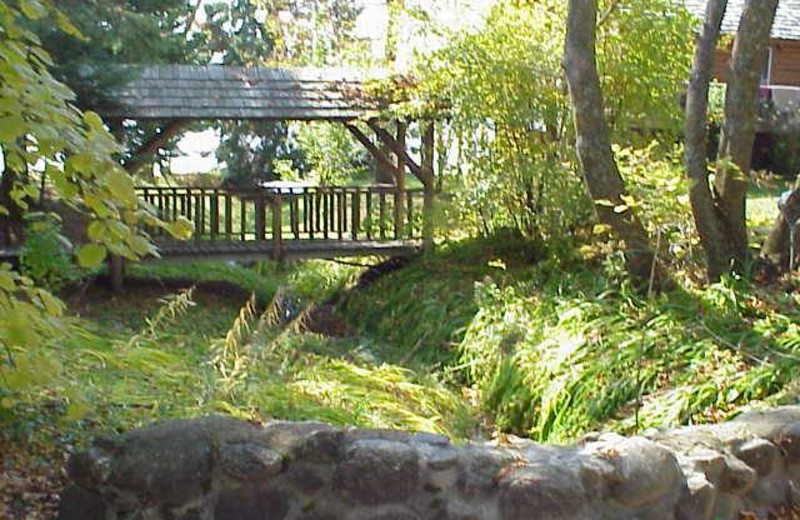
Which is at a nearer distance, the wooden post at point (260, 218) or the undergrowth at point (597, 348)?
the undergrowth at point (597, 348)

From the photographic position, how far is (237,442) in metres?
4.27

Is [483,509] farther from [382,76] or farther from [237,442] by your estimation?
[382,76]

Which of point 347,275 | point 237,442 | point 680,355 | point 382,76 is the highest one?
point 382,76

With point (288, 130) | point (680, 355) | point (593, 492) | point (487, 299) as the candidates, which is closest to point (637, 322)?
point (680, 355)

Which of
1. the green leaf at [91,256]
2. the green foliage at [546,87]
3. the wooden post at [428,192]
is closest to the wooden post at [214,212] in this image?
the wooden post at [428,192]

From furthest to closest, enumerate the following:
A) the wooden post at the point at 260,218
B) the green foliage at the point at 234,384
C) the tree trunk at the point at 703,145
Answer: the wooden post at the point at 260,218
the tree trunk at the point at 703,145
the green foliage at the point at 234,384

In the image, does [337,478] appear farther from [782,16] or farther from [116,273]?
[782,16]

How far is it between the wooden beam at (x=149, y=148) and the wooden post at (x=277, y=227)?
1497 mm

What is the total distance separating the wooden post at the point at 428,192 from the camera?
14367 millimetres

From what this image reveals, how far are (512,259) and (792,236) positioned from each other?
402cm

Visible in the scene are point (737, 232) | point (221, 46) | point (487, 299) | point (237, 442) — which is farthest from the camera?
point (221, 46)

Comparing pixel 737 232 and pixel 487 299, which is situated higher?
pixel 737 232

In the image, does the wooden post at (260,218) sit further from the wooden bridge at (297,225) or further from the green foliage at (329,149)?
the green foliage at (329,149)

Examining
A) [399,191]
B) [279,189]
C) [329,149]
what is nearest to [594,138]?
[399,191]
